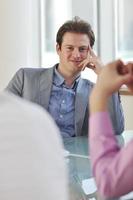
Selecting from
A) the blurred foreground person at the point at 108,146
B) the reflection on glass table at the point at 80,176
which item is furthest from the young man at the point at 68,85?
the blurred foreground person at the point at 108,146

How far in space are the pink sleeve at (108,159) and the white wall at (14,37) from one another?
2.96 metres

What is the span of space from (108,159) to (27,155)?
0.36m

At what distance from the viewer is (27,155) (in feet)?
1.80

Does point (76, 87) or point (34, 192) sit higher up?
point (34, 192)

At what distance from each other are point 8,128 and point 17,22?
3.47 metres

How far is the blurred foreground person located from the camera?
2.80 ft

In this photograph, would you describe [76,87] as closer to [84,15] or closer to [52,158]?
[84,15]

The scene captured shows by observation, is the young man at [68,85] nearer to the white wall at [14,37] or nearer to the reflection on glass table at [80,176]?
the reflection on glass table at [80,176]

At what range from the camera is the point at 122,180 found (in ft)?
2.81

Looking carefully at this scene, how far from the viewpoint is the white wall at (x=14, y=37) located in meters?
3.80

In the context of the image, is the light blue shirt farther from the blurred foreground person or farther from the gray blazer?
the blurred foreground person

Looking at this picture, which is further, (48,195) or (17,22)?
(17,22)

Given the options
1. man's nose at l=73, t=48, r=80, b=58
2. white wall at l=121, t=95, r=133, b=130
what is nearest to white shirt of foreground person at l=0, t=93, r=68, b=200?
man's nose at l=73, t=48, r=80, b=58

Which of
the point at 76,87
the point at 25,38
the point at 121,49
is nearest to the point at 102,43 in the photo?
the point at 121,49
